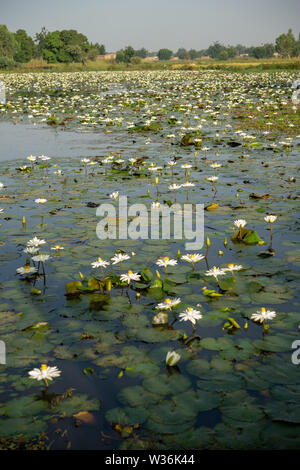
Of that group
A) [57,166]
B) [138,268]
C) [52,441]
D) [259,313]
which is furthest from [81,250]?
[57,166]

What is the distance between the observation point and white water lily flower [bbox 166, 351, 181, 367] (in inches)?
91.9

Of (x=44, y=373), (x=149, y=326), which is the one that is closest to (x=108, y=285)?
(x=149, y=326)

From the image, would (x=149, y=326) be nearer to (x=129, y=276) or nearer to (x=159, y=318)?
(x=159, y=318)

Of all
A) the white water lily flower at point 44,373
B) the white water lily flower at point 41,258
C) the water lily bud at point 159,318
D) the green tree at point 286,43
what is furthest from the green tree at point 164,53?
the white water lily flower at point 44,373

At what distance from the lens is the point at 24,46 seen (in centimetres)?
8688

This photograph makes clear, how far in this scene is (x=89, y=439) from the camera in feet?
6.28

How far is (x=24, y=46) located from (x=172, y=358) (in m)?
97.7

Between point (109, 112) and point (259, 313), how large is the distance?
13764mm

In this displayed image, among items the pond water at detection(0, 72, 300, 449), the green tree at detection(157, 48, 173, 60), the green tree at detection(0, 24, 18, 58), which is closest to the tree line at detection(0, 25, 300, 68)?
the green tree at detection(0, 24, 18, 58)

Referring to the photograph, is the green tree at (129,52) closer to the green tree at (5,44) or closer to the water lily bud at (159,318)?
the green tree at (5,44)

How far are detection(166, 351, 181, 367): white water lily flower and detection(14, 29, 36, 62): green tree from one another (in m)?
91.5

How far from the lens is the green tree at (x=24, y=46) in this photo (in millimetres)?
83562

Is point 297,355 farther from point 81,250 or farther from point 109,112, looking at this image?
point 109,112

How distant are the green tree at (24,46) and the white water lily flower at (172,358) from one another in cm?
9152
